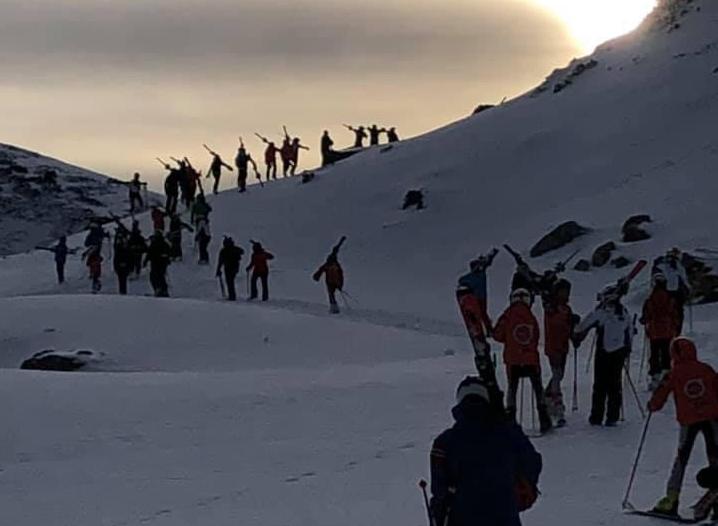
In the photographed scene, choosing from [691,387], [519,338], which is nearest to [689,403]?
[691,387]

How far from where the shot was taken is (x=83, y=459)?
15.6 m

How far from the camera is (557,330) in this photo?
1672cm

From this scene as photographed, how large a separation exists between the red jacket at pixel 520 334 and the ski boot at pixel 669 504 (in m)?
3.82

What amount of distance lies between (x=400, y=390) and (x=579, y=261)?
17.2 meters

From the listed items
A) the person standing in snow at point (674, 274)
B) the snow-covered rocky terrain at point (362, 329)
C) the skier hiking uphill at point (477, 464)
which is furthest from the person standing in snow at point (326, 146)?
the skier hiking uphill at point (477, 464)

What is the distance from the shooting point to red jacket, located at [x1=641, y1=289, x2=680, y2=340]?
18391 millimetres

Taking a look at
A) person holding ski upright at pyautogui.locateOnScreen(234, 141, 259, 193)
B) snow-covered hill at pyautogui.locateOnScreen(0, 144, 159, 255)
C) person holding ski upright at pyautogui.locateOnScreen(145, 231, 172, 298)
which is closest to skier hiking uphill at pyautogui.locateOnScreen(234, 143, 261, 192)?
person holding ski upright at pyautogui.locateOnScreen(234, 141, 259, 193)

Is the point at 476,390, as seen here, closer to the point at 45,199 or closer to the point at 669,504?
the point at 669,504

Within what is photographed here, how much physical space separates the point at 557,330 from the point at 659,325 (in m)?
2.31

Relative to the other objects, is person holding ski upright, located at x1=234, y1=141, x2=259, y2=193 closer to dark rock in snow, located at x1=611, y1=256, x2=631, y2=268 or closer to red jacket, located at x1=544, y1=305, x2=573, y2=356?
dark rock in snow, located at x1=611, y1=256, x2=631, y2=268

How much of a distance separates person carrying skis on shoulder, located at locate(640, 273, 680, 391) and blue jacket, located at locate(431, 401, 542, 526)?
10.8 m

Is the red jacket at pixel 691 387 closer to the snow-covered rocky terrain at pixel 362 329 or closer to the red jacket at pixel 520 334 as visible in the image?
the snow-covered rocky terrain at pixel 362 329

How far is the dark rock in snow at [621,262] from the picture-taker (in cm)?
3416

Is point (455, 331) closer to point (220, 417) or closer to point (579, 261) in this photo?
point (579, 261)
